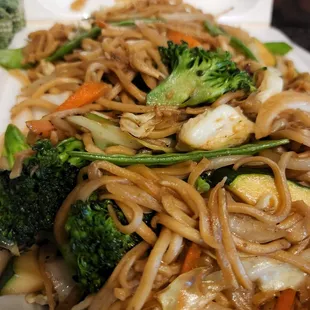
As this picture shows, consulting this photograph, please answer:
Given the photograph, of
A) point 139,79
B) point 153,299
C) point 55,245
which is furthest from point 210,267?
point 139,79

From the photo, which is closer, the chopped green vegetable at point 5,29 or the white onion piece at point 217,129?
the white onion piece at point 217,129

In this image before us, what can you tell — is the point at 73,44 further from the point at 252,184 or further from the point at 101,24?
the point at 252,184

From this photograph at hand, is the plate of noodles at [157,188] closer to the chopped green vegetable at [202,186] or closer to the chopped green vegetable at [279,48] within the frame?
the chopped green vegetable at [202,186]

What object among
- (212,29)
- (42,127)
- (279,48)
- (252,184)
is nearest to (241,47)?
(212,29)

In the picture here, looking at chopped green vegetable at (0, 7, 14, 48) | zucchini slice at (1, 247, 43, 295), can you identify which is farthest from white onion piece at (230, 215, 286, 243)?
chopped green vegetable at (0, 7, 14, 48)

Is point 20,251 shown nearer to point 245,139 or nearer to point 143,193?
point 143,193

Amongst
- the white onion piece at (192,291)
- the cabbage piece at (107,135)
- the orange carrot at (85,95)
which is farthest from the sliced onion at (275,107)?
the orange carrot at (85,95)
